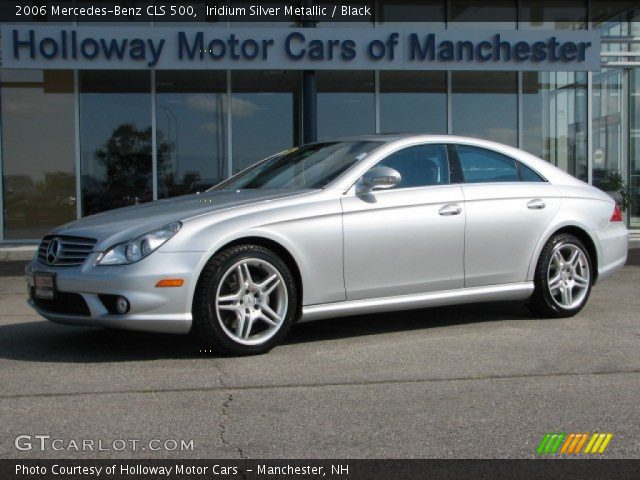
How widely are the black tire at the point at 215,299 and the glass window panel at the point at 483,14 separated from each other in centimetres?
1058

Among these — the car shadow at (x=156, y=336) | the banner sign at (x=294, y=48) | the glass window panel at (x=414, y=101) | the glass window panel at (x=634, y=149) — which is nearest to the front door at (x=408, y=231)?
the car shadow at (x=156, y=336)

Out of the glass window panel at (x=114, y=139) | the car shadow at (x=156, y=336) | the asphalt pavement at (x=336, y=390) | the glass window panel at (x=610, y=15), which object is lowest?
the asphalt pavement at (x=336, y=390)

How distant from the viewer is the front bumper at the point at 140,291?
5133 millimetres

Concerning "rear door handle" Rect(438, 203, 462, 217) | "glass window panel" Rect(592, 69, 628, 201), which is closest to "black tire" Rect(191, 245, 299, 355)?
"rear door handle" Rect(438, 203, 462, 217)

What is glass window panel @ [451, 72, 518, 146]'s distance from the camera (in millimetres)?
14836

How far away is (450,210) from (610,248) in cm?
183

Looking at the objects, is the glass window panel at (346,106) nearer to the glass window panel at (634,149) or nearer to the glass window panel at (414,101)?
the glass window panel at (414,101)

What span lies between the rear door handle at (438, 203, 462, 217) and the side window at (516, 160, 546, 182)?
34.6 inches

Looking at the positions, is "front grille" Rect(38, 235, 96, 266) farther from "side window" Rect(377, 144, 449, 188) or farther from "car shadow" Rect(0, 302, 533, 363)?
"side window" Rect(377, 144, 449, 188)

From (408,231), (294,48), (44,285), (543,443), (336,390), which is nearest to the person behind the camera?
(543,443)

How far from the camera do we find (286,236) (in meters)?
5.55

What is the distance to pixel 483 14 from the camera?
1509 cm

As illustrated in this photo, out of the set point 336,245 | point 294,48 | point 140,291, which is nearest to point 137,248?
point 140,291

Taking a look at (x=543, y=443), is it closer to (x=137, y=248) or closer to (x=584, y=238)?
(x=137, y=248)
